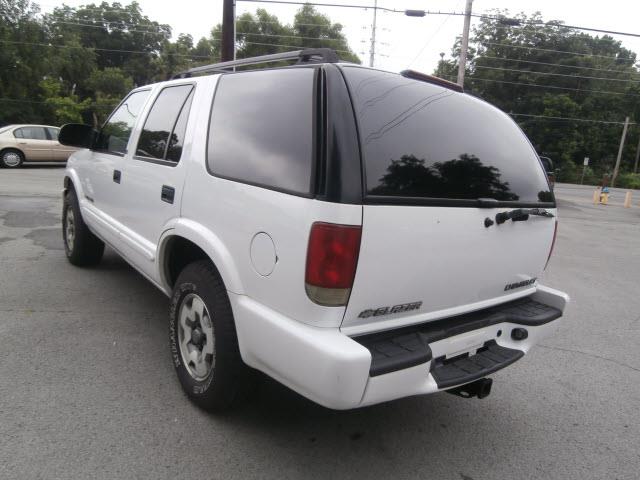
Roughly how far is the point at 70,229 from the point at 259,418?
3.67 meters

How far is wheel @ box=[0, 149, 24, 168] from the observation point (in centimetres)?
1541

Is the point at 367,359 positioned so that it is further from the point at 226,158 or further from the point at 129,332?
the point at 129,332

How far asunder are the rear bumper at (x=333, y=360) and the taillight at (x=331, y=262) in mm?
153

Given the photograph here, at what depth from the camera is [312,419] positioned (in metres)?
2.69

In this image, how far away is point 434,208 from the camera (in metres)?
2.10

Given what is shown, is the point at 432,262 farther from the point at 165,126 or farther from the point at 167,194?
the point at 165,126

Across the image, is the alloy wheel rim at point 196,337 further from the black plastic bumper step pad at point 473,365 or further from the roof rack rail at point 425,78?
the roof rack rail at point 425,78

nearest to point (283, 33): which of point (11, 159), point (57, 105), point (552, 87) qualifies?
point (57, 105)

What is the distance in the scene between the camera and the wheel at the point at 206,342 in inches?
91.4

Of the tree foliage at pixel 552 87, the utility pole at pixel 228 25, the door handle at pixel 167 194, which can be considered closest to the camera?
the door handle at pixel 167 194

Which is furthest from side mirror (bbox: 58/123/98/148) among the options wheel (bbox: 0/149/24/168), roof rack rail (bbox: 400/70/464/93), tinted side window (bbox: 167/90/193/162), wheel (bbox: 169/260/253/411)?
wheel (bbox: 0/149/24/168)

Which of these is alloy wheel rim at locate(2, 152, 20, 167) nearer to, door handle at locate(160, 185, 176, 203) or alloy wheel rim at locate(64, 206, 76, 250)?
alloy wheel rim at locate(64, 206, 76, 250)

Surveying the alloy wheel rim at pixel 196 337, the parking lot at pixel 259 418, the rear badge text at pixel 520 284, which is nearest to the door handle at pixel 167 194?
the alloy wheel rim at pixel 196 337

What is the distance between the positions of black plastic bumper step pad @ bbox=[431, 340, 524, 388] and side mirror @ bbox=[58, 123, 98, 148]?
374 cm
